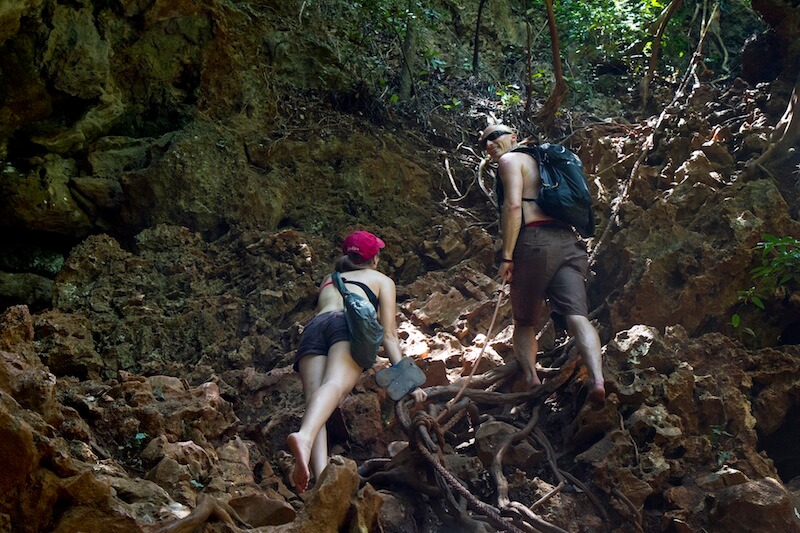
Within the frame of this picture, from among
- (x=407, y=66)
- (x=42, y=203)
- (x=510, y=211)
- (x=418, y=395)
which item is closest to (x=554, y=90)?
(x=407, y=66)

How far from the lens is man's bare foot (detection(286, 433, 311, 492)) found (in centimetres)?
373

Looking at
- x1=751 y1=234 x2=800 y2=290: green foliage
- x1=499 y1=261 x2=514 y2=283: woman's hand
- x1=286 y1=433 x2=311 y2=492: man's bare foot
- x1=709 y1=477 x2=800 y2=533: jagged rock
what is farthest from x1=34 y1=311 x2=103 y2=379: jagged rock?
x1=751 y1=234 x2=800 y2=290: green foliage

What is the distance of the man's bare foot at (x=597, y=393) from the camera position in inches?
174

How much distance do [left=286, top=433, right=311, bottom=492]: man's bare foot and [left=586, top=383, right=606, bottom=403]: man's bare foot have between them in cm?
183

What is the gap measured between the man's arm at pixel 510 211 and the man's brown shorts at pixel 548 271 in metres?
0.08

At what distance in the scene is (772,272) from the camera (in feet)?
16.6

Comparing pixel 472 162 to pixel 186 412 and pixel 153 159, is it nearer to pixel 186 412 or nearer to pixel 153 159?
pixel 153 159

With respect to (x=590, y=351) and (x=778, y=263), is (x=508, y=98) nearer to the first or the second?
(x=778, y=263)

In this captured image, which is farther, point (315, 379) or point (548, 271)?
point (548, 271)

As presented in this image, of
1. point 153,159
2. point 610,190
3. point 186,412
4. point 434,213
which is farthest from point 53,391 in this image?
point 610,190

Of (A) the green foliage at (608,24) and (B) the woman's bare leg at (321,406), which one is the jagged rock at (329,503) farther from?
(A) the green foliage at (608,24)

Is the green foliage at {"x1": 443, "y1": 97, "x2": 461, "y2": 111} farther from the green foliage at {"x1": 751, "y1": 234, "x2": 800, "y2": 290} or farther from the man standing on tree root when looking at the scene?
the green foliage at {"x1": 751, "y1": 234, "x2": 800, "y2": 290}

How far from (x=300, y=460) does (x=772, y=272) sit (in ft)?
11.7

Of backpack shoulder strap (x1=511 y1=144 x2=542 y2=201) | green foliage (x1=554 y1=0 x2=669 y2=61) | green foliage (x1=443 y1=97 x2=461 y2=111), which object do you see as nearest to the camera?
backpack shoulder strap (x1=511 y1=144 x2=542 y2=201)
